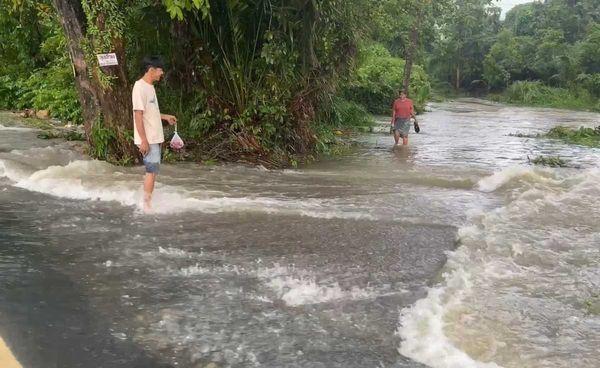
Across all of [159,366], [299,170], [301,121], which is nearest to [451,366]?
[159,366]

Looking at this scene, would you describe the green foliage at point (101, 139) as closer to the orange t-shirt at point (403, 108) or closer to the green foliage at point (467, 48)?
the orange t-shirt at point (403, 108)

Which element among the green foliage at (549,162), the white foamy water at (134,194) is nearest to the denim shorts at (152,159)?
the white foamy water at (134,194)

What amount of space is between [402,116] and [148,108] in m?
9.72

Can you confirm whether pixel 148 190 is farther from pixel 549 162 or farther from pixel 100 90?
pixel 549 162

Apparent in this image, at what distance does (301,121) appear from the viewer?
1123cm

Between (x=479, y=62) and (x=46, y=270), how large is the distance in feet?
212

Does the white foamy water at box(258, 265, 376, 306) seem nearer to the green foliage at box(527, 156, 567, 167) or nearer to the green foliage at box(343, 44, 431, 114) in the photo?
the green foliage at box(527, 156, 567, 167)

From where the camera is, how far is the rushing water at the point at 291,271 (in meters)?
3.65

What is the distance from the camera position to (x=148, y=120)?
6.56m

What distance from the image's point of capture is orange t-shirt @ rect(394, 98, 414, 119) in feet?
49.4

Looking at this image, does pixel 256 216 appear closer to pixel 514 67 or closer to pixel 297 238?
pixel 297 238

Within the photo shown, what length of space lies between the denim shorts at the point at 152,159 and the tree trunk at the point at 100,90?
2870 mm

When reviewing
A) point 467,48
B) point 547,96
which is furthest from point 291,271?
point 467,48

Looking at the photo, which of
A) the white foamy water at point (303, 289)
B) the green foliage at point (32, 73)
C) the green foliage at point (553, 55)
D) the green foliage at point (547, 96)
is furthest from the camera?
the green foliage at point (553, 55)
